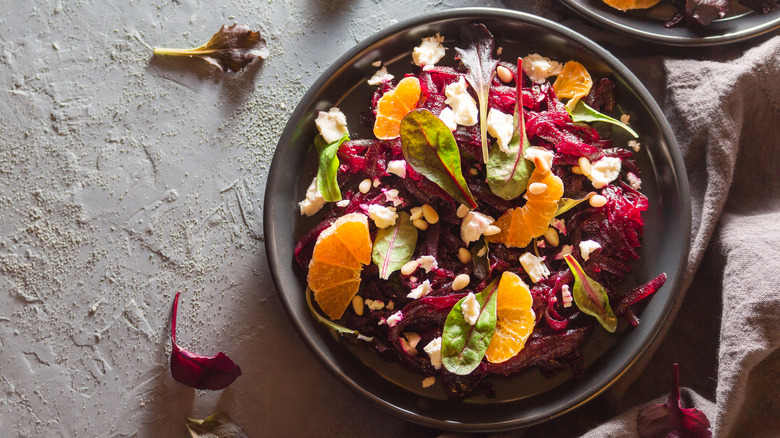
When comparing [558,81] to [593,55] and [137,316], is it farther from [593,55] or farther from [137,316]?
[137,316]

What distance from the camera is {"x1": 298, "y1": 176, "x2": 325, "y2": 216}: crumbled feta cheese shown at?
5.48 feet

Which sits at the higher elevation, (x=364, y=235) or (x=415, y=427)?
(x=364, y=235)

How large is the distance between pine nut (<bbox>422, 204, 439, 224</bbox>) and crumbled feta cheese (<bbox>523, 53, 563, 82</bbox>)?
0.49 m

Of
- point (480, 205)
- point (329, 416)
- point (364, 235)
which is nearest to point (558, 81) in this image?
point (480, 205)

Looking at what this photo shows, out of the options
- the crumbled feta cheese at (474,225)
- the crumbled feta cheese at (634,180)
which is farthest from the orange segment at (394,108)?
the crumbled feta cheese at (634,180)

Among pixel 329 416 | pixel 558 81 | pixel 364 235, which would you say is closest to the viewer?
pixel 364 235

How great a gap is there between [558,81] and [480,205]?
0.44m

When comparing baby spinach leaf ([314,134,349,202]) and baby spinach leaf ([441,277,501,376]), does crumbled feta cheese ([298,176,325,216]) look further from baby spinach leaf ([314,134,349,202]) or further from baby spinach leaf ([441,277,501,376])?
baby spinach leaf ([441,277,501,376])

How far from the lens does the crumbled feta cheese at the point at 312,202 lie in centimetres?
167

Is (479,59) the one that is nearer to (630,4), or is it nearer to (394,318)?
(630,4)

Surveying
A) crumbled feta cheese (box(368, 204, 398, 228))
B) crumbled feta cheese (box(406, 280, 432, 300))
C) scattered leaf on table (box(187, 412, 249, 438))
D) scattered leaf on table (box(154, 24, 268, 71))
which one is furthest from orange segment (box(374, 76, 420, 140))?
scattered leaf on table (box(187, 412, 249, 438))

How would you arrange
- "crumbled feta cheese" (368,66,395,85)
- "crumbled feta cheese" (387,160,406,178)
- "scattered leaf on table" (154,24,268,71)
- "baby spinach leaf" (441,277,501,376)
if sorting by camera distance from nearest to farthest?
"baby spinach leaf" (441,277,501,376)
"crumbled feta cheese" (387,160,406,178)
"crumbled feta cheese" (368,66,395,85)
"scattered leaf on table" (154,24,268,71)

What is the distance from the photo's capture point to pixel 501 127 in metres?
1.54

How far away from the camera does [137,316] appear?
71.6 inches
